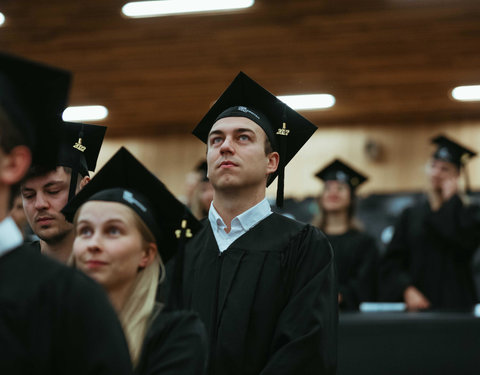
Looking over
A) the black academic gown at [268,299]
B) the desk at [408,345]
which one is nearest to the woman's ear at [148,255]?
the black academic gown at [268,299]

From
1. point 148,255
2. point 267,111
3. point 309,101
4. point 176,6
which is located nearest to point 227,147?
point 267,111

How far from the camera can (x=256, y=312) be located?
296cm

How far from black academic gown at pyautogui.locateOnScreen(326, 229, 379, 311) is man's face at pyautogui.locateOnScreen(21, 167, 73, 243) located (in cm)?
326

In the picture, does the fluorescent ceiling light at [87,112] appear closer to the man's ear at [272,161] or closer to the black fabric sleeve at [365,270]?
the black fabric sleeve at [365,270]

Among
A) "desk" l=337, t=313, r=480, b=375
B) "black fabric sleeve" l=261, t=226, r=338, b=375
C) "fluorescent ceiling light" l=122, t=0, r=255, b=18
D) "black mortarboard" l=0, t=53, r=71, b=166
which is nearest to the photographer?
"black mortarboard" l=0, t=53, r=71, b=166

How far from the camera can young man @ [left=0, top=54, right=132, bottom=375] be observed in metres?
1.39

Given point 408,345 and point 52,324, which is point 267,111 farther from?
point 52,324

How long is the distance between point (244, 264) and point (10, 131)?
1.73m

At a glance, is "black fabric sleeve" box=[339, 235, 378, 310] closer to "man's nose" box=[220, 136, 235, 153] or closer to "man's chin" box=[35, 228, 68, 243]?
"man's nose" box=[220, 136, 235, 153]

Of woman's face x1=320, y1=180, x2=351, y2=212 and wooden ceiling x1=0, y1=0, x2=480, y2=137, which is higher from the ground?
wooden ceiling x1=0, y1=0, x2=480, y2=137

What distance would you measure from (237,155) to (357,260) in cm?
314

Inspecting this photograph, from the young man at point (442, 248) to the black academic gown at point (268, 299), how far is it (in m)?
3.24

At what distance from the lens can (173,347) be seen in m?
2.10

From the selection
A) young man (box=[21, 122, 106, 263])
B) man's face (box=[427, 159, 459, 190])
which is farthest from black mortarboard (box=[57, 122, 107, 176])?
man's face (box=[427, 159, 459, 190])
